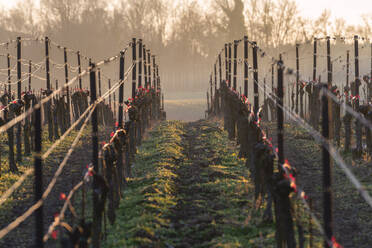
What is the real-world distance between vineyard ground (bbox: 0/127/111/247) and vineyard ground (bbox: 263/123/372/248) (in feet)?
14.8

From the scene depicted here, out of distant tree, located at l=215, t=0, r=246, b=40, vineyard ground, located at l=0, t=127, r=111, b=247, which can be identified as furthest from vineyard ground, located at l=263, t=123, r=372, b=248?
distant tree, located at l=215, t=0, r=246, b=40

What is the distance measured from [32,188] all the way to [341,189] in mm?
6296

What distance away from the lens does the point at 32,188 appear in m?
12.3

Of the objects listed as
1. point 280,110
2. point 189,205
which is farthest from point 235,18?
point 280,110

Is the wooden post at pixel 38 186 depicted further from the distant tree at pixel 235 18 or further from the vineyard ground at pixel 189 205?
the distant tree at pixel 235 18

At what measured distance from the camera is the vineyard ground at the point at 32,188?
31.1ft

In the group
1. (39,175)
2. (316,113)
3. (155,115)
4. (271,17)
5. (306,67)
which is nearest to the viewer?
(39,175)

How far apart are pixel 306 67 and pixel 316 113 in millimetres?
74157

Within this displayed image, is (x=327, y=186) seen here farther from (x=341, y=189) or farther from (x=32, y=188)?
(x=32, y=188)

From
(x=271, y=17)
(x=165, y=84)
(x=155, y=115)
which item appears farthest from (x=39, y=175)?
(x=165, y=84)

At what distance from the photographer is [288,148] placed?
1634 centimetres

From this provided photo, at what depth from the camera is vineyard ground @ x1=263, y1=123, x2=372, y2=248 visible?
8.93 meters

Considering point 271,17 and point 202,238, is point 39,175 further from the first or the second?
point 271,17

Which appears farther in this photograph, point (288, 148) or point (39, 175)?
point (288, 148)
